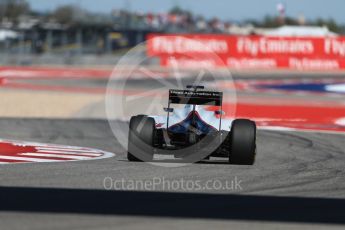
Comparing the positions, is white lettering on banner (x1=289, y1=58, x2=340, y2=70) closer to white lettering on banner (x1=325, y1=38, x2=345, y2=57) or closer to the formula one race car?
white lettering on banner (x1=325, y1=38, x2=345, y2=57)

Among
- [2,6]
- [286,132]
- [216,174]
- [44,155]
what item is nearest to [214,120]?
[216,174]

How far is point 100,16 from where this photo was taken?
8419 cm

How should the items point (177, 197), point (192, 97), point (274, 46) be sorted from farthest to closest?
point (274, 46)
point (192, 97)
point (177, 197)

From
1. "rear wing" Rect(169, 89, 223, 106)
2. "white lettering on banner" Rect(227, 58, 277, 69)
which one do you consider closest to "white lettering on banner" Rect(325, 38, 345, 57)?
"white lettering on banner" Rect(227, 58, 277, 69)

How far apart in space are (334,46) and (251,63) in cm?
572

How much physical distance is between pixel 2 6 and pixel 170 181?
95.9 metres

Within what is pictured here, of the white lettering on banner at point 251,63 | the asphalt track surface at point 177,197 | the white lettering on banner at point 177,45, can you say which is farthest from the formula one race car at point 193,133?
the white lettering on banner at point 251,63

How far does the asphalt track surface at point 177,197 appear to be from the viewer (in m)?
6.85

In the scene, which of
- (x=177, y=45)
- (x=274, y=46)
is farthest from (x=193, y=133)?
(x=274, y=46)

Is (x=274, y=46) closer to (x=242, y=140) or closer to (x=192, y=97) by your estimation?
(x=192, y=97)

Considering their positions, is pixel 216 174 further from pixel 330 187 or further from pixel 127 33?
pixel 127 33

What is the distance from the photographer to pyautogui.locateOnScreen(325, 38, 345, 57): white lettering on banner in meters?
50.8

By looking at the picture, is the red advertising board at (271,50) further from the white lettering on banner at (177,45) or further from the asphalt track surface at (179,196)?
the asphalt track surface at (179,196)

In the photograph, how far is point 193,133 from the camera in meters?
11.0
